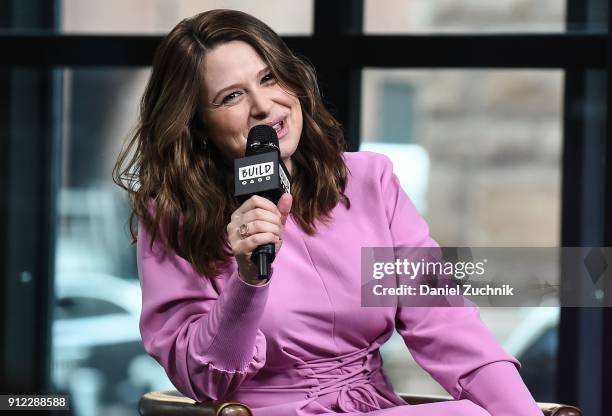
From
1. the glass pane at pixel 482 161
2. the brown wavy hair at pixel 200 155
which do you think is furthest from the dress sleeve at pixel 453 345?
the glass pane at pixel 482 161

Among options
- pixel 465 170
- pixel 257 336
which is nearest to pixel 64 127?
pixel 465 170

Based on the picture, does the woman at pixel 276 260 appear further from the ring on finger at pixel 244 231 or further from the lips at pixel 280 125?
the ring on finger at pixel 244 231

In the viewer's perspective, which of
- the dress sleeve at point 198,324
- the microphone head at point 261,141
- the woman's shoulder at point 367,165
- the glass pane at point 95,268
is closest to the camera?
the microphone head at point 261,141

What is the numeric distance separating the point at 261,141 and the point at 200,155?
393 millimetres

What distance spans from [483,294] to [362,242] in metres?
1.06

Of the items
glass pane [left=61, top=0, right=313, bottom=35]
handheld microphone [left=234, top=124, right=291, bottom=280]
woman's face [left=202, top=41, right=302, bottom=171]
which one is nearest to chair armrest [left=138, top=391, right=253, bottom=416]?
handheld microphone [left=234, top=124, right=291, bottom=280]

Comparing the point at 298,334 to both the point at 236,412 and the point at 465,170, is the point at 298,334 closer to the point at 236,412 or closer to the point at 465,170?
the point at 236,412

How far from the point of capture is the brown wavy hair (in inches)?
77.0

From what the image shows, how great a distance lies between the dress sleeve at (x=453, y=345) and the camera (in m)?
1.91

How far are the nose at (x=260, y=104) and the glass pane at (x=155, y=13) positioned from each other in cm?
141

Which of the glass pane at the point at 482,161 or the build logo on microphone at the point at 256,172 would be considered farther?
the glass pane at the point at 482,161

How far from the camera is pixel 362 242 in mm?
2051

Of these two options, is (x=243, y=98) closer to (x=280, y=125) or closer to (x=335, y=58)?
(x=280, y=125)

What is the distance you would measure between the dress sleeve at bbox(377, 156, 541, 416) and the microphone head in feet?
1.51
